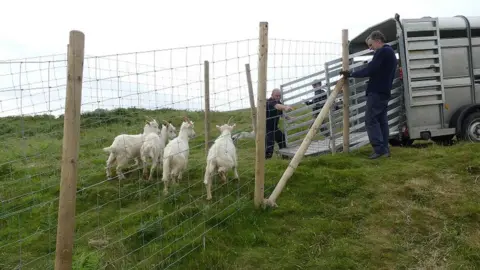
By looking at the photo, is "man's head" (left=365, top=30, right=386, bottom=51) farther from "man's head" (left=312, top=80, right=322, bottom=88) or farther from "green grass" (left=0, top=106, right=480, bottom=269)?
"green grass" (left=0, top=106, right=480, bottom=269)

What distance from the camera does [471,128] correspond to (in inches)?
383

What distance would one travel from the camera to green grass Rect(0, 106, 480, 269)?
5312 mm

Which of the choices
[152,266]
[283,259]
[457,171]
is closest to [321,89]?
[457,171]

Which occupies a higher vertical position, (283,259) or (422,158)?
(422,158)

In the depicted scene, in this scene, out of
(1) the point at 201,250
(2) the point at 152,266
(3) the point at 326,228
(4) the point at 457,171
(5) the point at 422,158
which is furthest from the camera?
(5) the point at 422,158

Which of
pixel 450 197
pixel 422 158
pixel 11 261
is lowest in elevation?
pixel 11 261

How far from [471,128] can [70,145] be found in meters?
8.74

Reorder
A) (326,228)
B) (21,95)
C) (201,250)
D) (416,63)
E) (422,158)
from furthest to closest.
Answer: (416,63) < (422,158) < (326,228) < (201,250) < (21,95)

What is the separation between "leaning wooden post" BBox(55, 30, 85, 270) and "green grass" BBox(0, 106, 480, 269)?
1.87 feet

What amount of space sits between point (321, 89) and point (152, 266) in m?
6.06

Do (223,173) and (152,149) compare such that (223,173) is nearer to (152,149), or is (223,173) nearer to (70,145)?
(152,149)

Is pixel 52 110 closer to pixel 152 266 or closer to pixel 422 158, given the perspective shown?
pixel 152 266

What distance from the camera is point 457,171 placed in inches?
300

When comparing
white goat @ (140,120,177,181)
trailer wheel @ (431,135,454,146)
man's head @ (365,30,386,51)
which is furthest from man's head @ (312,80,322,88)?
white goat @ (140,120,177,181)
